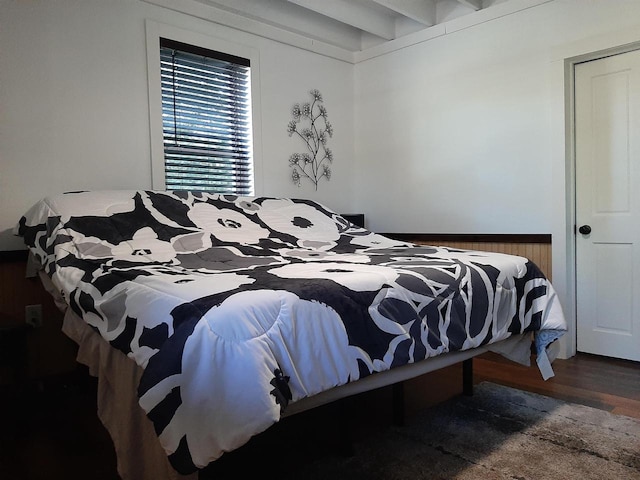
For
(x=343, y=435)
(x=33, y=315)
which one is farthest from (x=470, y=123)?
(x=33, y=315)

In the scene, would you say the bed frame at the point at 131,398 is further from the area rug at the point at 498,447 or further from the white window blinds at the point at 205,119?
the white window blinds at the point at 205,119

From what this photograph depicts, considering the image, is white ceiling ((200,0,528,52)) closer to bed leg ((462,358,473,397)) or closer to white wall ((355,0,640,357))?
white wall ((355,0,640,357))

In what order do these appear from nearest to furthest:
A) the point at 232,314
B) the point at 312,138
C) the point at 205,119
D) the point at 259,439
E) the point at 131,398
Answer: the point at 232,314
the point at 131,398
the point at 259,439
the point at 205,119
the point at 312,138

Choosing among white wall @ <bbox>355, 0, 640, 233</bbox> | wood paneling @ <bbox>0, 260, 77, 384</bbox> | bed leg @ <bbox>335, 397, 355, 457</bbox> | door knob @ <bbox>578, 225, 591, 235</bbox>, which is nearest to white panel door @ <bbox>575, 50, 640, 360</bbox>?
door knob @ <bbox>578, 225, 591, 235</bbox>

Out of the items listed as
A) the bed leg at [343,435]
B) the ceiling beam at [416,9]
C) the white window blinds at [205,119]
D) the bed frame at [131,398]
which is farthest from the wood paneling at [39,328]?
the ceiling beam at [416,9]

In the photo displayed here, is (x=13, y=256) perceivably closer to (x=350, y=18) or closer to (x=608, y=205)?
(x=350, y=18)

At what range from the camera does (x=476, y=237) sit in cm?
336

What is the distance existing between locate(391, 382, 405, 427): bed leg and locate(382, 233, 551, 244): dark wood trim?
1.64m

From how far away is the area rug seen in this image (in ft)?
5.20

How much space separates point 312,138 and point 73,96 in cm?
180

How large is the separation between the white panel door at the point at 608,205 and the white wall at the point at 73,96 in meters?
2.41

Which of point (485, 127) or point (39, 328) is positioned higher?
point (485, 127)

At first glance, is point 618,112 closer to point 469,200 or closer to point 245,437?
point 469,200

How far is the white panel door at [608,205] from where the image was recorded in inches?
110
